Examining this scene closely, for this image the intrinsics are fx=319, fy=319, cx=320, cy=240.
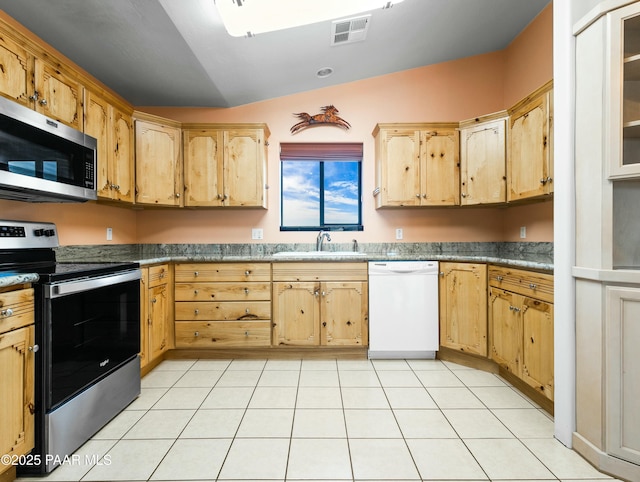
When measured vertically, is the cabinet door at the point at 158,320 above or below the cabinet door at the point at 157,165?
below

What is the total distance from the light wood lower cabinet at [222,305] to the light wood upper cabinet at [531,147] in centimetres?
222

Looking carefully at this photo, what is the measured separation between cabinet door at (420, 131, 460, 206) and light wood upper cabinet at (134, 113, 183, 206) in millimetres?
2340

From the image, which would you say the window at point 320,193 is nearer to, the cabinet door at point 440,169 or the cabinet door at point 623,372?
the cabinet door at point 440,169

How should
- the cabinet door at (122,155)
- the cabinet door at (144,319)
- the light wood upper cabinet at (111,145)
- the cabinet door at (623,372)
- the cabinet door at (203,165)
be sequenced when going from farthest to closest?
the cabinet door at (203,165), the cabinet door at (122,155), the cabinet door at (144,319), the light wood upper cabinet at (111,145), the cabinet door at (623,372)

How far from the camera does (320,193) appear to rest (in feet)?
11.7

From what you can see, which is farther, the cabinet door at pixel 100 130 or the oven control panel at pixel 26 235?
the cabinet door at pixel 100 130

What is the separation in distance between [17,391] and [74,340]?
299mm

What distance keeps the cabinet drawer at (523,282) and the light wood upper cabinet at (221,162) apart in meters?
2.15

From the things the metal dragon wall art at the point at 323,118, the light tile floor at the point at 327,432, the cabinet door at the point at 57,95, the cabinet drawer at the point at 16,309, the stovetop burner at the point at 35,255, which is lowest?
the light tile floor at the point at 327,432

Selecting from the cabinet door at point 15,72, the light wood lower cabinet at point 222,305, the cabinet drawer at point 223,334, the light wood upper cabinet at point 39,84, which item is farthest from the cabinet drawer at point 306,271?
the cabinet door at point 15,72

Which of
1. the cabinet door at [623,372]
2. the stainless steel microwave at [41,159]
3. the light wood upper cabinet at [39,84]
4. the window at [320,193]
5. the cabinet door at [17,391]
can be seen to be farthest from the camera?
the window at [320,193]

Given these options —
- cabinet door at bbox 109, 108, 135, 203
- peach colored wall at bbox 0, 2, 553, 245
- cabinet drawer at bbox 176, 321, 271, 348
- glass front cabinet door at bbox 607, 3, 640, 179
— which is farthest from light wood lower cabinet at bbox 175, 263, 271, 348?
glass front cabinet door at bbox 607, 3, 640, 179

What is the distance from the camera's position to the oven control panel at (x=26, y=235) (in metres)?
1.69

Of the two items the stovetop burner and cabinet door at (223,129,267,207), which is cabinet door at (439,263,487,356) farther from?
the stovetop burner
